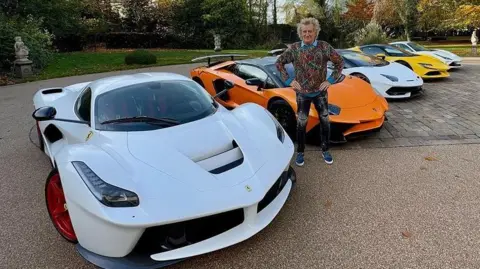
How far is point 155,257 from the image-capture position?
6.86 feet

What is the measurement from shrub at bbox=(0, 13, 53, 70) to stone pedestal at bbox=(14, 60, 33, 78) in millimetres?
692

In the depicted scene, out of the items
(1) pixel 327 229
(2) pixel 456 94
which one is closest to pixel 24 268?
(1) pixel 327 229

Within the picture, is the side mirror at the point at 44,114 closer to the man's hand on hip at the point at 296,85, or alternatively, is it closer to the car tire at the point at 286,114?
the man's hand on hip at the point at 296,85

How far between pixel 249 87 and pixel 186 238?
345cm

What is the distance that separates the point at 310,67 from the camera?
11.8 ft

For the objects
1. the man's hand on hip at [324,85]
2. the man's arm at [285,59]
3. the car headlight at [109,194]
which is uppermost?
the man's arm at [285,59]

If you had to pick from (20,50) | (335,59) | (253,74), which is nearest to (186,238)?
(335,59)

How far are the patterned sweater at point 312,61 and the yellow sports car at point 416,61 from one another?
233 inches

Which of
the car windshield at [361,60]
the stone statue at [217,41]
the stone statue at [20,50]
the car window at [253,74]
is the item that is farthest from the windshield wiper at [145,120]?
the stone statue at [217,41]

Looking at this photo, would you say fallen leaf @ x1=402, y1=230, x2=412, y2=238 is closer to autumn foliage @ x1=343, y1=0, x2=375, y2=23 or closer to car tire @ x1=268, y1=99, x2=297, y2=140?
car tire @ x1=268, y1=99, x2=297, y2=140

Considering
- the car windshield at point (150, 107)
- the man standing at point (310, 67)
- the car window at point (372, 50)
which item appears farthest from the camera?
the car window at point (372, 50)

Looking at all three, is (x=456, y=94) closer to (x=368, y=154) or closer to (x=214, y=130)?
(x=368, y=154)

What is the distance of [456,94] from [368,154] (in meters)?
4.59

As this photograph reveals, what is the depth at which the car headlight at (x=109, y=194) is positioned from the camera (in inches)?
83.2
